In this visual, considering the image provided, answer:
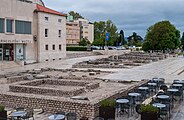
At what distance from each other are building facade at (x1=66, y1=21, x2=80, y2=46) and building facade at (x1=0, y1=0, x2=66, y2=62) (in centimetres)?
6530

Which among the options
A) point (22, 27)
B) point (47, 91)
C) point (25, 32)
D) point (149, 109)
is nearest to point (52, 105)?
point (47, 91)

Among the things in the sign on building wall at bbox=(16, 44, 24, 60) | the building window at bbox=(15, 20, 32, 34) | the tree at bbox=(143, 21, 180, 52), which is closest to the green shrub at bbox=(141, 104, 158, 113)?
the building window at bbox=(15, 20, 32, 34)

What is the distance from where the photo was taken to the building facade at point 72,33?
114 metres

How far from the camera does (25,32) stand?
133 feet

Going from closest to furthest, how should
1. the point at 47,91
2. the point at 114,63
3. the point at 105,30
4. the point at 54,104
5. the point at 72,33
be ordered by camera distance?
the point at 54,104 < the point at 47,91 < the point at 114,63 < the point at 105,30 < the point at 72,33

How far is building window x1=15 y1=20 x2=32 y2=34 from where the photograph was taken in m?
39.1

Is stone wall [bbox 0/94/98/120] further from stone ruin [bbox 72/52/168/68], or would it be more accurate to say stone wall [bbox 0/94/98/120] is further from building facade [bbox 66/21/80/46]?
building facade [bbox 66/21/80/46]

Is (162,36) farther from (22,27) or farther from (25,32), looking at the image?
(22,27)

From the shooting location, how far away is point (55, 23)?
159 feet

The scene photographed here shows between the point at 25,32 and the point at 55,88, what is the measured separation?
989 inches

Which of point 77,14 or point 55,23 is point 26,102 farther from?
point 77,14

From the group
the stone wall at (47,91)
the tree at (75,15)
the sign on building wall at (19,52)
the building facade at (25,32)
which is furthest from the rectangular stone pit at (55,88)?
the tree at (75,15)

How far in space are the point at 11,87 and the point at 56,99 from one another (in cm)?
592

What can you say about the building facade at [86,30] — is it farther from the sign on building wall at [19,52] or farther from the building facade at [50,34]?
the sign on building wall at [19,52]
